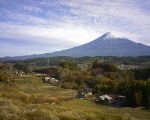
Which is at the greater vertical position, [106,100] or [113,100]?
[106,100]

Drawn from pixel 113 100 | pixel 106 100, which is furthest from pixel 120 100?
pixel 106 100

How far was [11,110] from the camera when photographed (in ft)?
41.9

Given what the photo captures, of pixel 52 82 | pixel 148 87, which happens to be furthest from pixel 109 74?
pixel 148 87

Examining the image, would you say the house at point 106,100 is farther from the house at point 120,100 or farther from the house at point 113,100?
the house at point 120,100

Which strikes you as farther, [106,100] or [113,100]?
[113,100]

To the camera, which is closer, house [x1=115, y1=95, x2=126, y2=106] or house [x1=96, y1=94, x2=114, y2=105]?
house [x1=115, y1=95, x2=126, y2=106]

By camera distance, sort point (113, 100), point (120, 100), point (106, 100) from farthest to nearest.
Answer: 1. point (120, 100)
2. point (113, 100)
3. point (106, 100)

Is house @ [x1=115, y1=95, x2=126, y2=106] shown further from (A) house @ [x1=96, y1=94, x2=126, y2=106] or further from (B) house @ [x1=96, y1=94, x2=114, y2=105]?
(B) house @ [x1=96, y1=94, x2=114, y2=105]

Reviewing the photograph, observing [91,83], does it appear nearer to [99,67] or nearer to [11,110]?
[99,67]

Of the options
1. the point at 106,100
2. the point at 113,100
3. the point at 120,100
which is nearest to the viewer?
the point at 106,100

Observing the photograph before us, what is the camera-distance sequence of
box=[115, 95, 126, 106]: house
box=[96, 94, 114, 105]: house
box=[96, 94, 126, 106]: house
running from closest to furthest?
box=[115, 95, 126, 106]: house, box=[96, 94, 126, 106]: house, box=[96, 94, 114, 105]: house

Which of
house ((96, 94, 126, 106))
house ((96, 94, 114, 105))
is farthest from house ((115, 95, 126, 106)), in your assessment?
house ((96, 94, 114, 105))

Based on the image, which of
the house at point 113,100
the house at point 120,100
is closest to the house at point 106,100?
the house at point 113,100

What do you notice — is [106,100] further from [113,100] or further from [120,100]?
[120,100]
